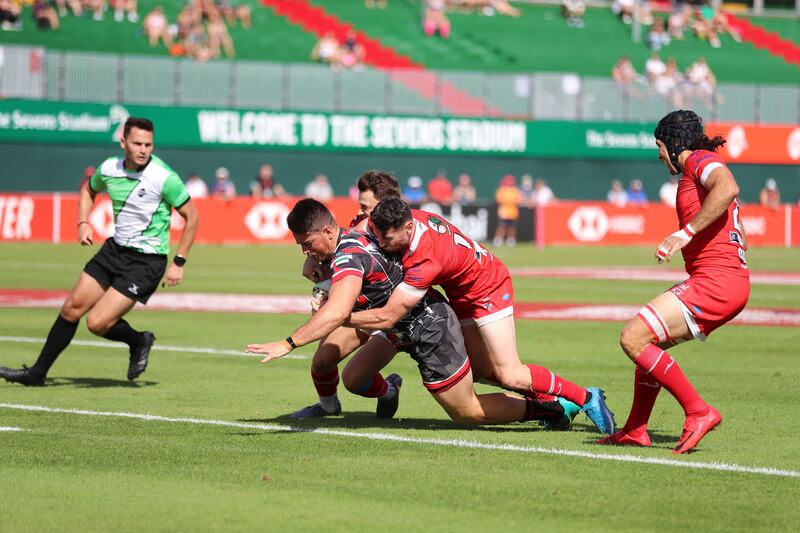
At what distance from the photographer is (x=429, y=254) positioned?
8.11m

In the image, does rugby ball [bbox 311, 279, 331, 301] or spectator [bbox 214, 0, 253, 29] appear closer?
rugby ball [bbox 311, 279, 331, 301]

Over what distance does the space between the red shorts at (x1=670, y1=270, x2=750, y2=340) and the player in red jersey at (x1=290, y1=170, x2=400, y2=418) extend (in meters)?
2.15

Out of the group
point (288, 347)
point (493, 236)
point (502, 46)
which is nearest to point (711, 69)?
point (502, 46)

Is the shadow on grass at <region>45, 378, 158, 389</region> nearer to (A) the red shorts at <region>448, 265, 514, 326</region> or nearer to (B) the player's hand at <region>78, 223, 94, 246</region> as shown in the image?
(B) the player's hand at <region>78, 223, 94, 246</region>

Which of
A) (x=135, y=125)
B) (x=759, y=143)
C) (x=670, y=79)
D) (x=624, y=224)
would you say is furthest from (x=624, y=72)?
(x=135, y=125)

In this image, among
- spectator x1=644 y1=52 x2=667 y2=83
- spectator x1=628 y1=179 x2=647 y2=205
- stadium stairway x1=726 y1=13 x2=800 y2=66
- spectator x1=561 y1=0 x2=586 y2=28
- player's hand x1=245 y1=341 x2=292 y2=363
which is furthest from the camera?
stadium stairway x1=726 y1=13 x2=800 y2=66

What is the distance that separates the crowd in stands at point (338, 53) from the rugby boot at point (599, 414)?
3473 centimetres

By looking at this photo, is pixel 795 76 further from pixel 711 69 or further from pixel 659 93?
pixel 659 93

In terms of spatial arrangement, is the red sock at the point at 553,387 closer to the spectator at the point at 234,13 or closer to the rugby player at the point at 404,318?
the rugby player at the point at 404,318

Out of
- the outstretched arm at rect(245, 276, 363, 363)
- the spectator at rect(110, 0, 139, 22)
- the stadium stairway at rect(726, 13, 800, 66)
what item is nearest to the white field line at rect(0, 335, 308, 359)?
the outstretched arm at rect(245, 276, 363, 363)

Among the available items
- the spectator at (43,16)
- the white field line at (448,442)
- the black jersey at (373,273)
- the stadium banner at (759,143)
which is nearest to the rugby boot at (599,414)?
the white field line at (448,442)

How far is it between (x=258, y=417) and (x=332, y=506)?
316cm

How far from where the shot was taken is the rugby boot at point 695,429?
7.92 metres

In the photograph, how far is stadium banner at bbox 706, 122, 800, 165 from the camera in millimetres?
45875
